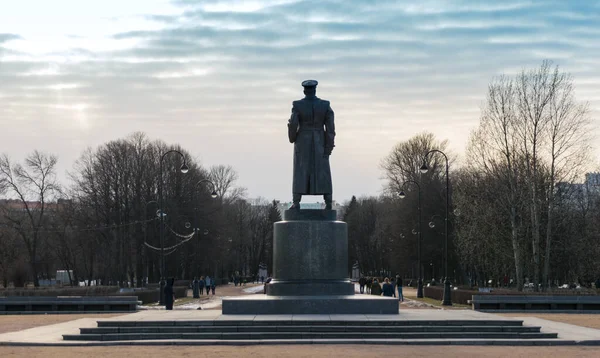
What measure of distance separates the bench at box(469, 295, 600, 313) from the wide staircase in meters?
15.1

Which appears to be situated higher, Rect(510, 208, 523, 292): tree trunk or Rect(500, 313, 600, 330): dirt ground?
Rect(510, 208, 523, 292): tree trunk

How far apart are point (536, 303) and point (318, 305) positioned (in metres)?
17.2

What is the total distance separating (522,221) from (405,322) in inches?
1196

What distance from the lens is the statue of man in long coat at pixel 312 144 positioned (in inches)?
1086

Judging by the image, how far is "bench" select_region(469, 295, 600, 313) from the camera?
129ft

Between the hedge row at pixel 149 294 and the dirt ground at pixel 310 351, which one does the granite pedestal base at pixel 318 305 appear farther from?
the hedge row at pixel 149 294

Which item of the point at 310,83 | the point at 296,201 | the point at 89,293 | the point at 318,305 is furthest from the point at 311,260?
the point at 89,293

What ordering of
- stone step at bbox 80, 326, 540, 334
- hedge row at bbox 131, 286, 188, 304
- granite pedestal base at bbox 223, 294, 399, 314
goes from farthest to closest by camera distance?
A: hedge row at bbox 131, 286, 188, 304 → granite pedestal base at bbox 223, 294, 399, 314 → stone step at bbox 80, 326, 540, 334

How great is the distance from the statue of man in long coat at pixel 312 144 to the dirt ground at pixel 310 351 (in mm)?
6949

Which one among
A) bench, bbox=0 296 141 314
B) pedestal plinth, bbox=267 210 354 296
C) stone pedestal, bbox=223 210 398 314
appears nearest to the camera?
stone pedestal, bbox=223 210 398 314

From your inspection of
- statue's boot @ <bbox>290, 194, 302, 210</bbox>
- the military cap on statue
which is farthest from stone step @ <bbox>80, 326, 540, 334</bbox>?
the military cap on statue

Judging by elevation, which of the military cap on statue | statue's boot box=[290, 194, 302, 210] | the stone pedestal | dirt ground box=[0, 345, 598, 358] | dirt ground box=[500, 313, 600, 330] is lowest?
dirt ground box=[0, 345, 598, 358]

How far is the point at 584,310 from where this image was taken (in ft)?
130

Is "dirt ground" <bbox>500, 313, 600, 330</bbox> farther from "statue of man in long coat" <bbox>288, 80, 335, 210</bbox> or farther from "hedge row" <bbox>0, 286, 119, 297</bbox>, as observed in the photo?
"hedge row" <bbox>0, 286, 119, 297</bbox>
